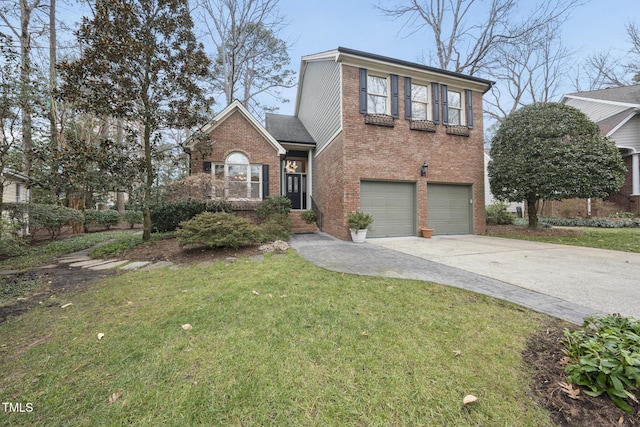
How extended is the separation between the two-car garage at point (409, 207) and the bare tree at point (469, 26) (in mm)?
11387

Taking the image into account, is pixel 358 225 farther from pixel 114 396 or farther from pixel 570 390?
pixel 114 396

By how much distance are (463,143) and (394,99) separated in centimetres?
342

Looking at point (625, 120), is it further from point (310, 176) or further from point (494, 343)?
point (494, 343)

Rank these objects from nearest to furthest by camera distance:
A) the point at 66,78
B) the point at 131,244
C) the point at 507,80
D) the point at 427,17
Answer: the point at 66,78
the point at 131,244
the point at 427,17
the point at 507,80

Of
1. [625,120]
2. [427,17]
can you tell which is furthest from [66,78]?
[625,120]

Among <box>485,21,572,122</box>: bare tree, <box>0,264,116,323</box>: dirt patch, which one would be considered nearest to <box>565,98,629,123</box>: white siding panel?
<box>485,21,572,122</box>: bare tree

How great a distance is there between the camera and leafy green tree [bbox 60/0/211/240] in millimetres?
6125

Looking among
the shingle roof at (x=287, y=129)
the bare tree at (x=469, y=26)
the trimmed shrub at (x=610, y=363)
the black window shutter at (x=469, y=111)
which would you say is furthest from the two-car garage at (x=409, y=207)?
the bare tree at (x=469, y=26)

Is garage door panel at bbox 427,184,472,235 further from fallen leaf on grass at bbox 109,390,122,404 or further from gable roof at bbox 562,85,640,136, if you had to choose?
gable roof at bbox 562,85,640,136

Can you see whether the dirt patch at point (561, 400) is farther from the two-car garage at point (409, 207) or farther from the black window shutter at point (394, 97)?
the black window shutter at point (394, 97)

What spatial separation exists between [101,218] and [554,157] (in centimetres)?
2060

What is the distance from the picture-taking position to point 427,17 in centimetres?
1581

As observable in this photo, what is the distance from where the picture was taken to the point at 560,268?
15.0ft

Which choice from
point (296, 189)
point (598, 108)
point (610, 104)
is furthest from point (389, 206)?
point (598, 108)
